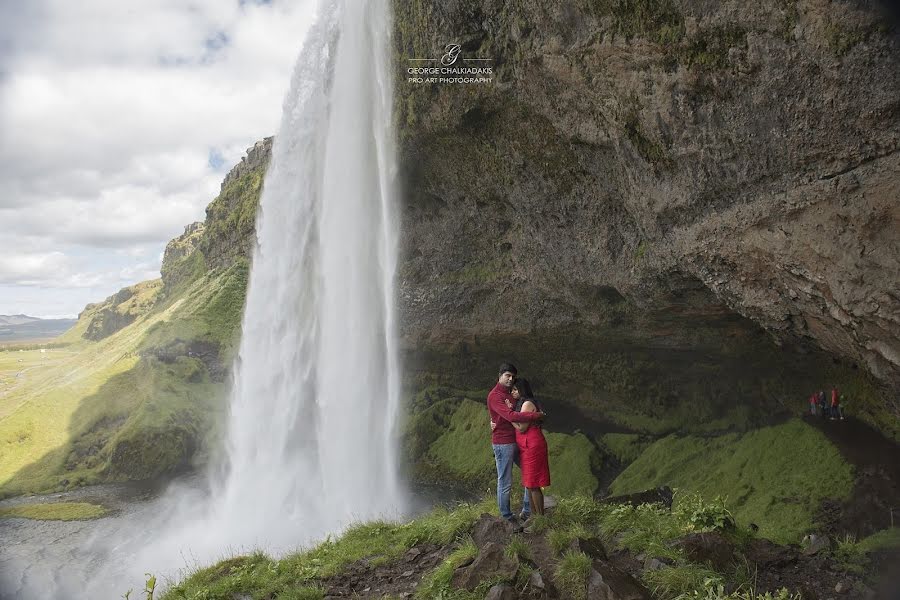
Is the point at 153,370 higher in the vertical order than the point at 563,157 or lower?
lower

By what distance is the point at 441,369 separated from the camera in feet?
93.8

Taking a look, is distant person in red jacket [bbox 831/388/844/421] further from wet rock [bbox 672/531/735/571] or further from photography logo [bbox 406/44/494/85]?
photography logo [bbox 406/44/494/85]

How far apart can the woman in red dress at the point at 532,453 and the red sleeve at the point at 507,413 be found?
11 cm

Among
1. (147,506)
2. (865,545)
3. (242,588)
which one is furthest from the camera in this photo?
(147,506)

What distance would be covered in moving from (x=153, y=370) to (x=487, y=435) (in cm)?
2872

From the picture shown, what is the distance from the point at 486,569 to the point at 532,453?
1758 mm

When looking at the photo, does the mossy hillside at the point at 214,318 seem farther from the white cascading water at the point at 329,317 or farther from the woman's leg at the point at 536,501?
the woman's leg at the point at 536,501

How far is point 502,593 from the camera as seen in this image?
20.7ft

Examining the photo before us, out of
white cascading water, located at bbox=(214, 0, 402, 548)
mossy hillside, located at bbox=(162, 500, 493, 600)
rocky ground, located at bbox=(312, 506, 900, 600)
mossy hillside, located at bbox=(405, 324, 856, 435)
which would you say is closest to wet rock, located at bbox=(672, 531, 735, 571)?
rocky ground, located at bbox=(312, 506, 900, 600)

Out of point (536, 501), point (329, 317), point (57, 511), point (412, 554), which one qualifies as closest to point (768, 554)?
point (536, 501)

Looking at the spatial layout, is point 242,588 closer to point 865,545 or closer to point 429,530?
point 429,530

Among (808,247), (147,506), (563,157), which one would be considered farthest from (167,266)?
(808,247)

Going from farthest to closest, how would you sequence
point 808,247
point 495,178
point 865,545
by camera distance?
1. point 495,178
2. point 808,247
3. point 865,545

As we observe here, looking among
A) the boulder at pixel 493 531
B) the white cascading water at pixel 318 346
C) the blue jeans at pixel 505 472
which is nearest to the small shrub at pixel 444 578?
the boulder at pixel 493 531
